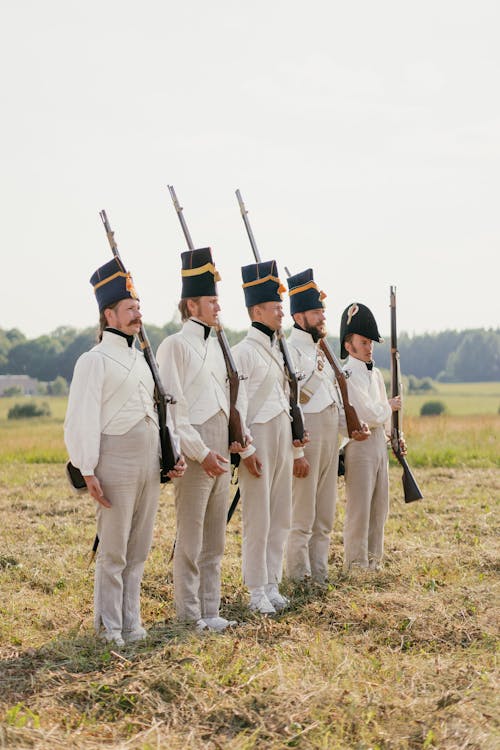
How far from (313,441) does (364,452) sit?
27.1 inches

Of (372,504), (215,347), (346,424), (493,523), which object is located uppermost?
(215,347)

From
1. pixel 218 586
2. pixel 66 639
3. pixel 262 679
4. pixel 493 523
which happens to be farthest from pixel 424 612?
pixel 493 523

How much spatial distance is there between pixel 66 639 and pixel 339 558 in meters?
3.39

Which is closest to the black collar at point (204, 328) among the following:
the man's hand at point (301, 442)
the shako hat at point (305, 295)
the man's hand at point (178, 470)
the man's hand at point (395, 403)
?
the man's hand at point (178, 470)

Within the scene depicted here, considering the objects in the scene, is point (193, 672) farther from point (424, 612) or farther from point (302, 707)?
point (424, 612)

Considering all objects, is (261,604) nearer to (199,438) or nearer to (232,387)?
(199,438)

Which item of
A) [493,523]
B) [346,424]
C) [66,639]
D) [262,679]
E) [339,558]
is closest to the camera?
[262,679]

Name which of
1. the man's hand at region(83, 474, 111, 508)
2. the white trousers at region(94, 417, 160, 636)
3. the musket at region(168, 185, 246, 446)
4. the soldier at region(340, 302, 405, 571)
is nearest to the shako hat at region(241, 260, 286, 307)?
the musket at region(168, 185, 246, 446)

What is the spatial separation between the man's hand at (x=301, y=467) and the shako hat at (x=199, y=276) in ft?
5.01

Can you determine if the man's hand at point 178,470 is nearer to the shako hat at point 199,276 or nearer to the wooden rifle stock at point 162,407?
the wooden rifle stock at point 162,407

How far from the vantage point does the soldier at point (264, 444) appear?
677 cm

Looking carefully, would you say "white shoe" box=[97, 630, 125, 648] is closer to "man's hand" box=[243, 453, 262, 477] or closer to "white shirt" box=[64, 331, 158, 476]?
"white shirt" box=[64, 331, 158, 476]

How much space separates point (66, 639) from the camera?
5.88 metres

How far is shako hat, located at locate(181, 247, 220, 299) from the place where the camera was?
648 centimetres
